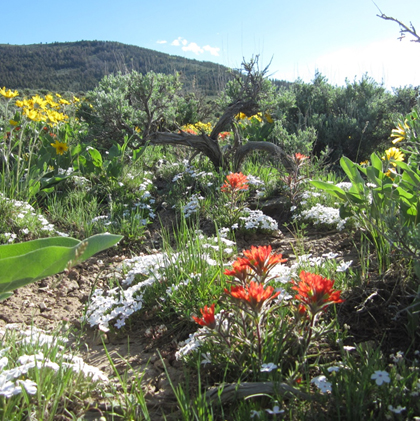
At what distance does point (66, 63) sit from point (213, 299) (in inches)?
2694

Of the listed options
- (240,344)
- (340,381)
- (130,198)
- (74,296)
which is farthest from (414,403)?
(130,198)

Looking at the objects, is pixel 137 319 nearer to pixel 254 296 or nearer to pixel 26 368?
pixel 26 368

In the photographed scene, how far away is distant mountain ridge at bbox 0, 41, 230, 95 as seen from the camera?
155 ft

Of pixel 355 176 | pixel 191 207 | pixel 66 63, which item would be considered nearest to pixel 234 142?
pixel 191 207

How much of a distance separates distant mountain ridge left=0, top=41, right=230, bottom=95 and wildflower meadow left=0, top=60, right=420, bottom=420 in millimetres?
42302

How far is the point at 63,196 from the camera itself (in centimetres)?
396

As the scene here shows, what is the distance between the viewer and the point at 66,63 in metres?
60.6

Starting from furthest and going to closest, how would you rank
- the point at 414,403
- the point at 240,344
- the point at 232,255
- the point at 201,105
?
the point at 201,105
the point at 232,255
the point at 240,344
the point at 414,403

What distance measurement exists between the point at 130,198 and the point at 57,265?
3.20m

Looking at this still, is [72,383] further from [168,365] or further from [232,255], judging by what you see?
[232,255]

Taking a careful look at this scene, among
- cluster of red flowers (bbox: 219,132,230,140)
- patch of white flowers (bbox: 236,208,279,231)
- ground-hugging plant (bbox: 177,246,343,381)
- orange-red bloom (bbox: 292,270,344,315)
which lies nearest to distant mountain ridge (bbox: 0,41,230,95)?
cluster of red flowers (bbox: 219,132,230,140)

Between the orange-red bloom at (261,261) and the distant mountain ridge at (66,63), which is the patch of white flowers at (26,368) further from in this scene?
the distant mountain ridge at (66,63)

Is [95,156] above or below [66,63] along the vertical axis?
below

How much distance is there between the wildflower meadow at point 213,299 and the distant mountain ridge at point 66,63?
139 feet
